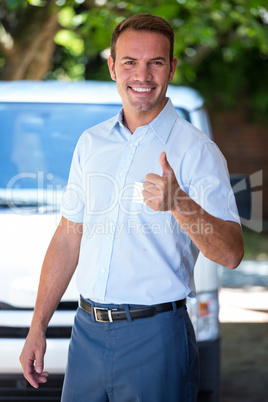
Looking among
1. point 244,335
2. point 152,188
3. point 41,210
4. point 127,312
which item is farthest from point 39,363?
point 244,335

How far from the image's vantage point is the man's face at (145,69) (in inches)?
105

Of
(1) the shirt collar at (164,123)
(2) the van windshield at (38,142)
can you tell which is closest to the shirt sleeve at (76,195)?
(1) the shirt collar at (164,123)

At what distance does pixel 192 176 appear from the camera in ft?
8.25

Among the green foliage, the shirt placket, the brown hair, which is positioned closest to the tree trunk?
the green foliage

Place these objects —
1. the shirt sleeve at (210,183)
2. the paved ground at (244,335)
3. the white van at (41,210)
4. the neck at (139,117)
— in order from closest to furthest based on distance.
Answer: the shirt sleeve at (210,183) → the neck at (139,117) → the white van at (41,210) → the paved ground at (244,335)

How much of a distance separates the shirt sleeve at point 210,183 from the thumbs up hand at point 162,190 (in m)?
0.29

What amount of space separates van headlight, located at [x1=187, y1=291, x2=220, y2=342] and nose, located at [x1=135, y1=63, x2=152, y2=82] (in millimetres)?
1441

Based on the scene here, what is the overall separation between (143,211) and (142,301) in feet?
1.09

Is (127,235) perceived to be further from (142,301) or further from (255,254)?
(255,254)

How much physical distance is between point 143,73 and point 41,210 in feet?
4.94

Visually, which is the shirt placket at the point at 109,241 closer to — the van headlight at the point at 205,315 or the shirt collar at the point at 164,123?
the shirt collar at the point at 164,123

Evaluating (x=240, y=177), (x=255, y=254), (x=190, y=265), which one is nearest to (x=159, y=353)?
(x=190, y=265)

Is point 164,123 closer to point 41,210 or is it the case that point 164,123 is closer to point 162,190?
point 162,190

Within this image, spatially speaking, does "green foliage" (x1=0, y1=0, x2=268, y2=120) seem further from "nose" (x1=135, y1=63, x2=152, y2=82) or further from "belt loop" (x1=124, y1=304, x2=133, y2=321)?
"belt loop" (x1=124, y1=304, x2=133, y2=321)
